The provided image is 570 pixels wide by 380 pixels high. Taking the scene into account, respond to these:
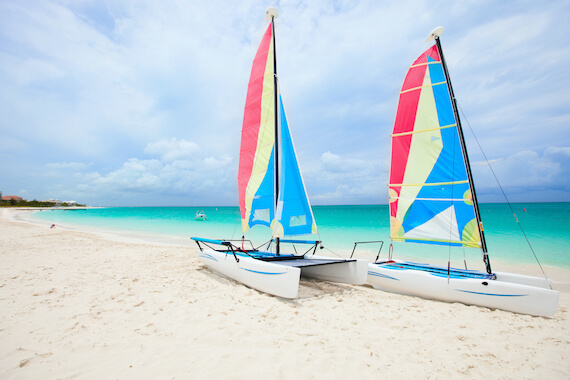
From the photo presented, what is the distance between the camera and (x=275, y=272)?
5.18 meters

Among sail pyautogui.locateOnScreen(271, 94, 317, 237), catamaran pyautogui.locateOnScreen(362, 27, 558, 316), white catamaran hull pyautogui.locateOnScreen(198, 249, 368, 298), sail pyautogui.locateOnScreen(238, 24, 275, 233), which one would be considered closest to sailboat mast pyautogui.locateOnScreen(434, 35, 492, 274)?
catamaran pyautogui.locateOnScreen(362, 27, 558, 316)

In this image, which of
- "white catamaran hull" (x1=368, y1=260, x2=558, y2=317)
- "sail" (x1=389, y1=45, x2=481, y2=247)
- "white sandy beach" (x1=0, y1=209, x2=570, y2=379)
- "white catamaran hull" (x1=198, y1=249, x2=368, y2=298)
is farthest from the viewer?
"sail" (x1=389, y1=45, x2=481, y2=247)

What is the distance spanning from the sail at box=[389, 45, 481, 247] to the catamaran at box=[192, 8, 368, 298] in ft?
6.64

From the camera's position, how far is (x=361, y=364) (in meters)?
3.01

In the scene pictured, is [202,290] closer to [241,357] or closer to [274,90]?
[241,357]

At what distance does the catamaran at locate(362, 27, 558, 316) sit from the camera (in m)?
5.54

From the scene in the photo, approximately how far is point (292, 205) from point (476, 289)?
14.1ft

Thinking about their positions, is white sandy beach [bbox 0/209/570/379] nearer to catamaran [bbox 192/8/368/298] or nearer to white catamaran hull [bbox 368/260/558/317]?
white catamaran hull [bbox 368/260/558/317]

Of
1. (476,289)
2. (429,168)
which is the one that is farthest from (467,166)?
(476,289)

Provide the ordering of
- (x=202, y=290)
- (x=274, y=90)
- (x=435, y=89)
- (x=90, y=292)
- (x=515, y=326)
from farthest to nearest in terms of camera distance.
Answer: (x=274, y=90) → (x=435, y=89) → (x=202, y=290) → (x=90, y=292) → (x=515, y=326)

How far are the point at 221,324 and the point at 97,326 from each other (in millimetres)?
1758

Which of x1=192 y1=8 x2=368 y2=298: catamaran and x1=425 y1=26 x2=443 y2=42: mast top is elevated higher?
x1=425 y1=26 x2=443 y2=42: mast top

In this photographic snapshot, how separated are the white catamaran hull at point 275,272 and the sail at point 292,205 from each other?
85 centimetres

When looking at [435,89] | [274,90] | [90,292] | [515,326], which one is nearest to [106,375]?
[90,292]
